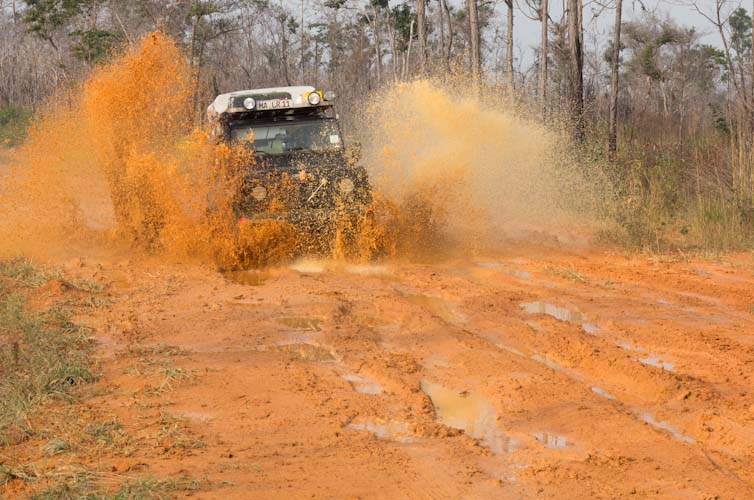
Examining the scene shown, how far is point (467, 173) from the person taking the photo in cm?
1303

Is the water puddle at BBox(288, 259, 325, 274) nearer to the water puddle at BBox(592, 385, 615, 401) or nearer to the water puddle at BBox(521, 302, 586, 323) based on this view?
the water puddle at BBox(521, 302, 586, 323)

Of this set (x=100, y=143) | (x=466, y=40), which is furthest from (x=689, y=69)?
(x=100, y=143)

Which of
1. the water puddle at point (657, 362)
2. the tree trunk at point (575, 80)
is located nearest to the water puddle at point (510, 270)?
the water puddle at point (657, 362)

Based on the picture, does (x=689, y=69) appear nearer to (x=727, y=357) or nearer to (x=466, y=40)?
(x=466, y=40)

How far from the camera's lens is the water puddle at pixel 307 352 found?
659 centimetres

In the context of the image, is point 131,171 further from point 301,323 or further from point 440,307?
point 440,307

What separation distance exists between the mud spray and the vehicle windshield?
19.4 inches

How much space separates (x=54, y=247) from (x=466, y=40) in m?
40.5

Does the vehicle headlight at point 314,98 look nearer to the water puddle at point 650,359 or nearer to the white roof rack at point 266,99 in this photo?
the white roof rack at point 266,99

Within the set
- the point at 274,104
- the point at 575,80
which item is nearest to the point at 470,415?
the point at 274,104

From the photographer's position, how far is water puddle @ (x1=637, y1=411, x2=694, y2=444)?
478 centimetres

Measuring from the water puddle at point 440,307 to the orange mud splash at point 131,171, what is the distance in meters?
2.83

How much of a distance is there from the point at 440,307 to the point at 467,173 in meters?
5.02

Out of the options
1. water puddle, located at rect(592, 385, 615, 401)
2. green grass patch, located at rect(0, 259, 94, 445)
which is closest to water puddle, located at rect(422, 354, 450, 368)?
water puddle, located at rect(592, 385, 615, 401)
